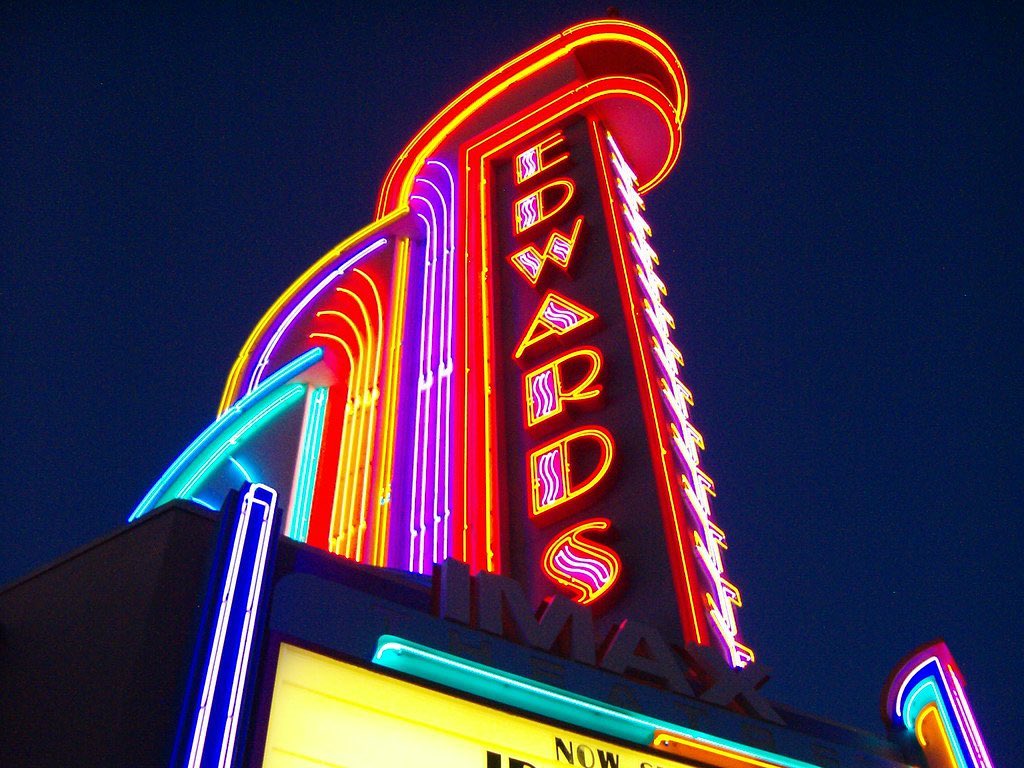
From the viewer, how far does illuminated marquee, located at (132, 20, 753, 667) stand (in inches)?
405

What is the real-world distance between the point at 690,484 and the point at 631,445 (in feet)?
2.39

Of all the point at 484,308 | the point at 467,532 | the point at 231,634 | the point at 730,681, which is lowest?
the point at 231,634

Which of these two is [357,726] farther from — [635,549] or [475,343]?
[475,343]

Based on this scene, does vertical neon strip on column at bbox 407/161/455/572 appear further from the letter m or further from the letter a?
the letter m

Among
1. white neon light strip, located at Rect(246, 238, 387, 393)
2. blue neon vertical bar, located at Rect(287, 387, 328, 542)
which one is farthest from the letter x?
white neon light strip, located at Rect(246, 238, 387, 393)

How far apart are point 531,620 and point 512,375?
5.55m

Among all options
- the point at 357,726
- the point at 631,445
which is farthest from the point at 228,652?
the point at 631,445

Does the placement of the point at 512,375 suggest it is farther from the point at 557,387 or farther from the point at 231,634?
the point at 231,634

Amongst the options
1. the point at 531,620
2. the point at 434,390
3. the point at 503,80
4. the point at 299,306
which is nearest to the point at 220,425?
the point at 299,306

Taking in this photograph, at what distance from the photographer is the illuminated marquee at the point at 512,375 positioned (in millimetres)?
10297

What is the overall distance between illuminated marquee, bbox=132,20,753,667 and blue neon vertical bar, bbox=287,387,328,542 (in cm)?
3

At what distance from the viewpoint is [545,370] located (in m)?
11.9

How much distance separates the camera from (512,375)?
12125 mm

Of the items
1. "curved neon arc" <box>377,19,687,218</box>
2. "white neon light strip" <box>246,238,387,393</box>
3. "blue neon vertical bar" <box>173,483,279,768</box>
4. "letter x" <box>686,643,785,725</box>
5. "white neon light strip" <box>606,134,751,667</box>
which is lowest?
"blue neon vertical bar" <box>173,483,279,768</box>
